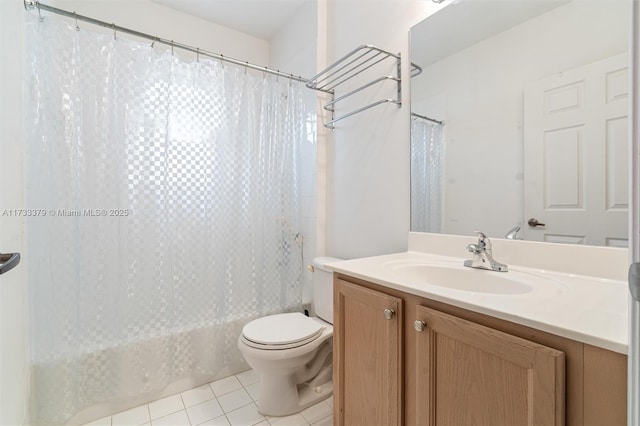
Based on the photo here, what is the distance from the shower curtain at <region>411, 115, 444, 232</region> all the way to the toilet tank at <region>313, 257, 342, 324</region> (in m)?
0.57

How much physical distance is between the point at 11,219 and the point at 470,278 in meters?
1.74

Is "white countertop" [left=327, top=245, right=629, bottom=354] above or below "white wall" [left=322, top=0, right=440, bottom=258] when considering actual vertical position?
below

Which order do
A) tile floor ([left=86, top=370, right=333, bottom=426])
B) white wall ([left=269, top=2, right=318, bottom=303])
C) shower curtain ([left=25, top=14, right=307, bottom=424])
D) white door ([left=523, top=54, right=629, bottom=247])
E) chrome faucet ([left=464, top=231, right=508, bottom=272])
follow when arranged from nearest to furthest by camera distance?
white door ([left=523, top=54, right=629, bottom=247])
chrome faucet ([left=464, top=231, right=508, bottom=272])
shower curtain ([left=25, top=14, right=307, bottom=424])
tile floor ([left=86, top=370, right=333, bottom=426])
white wall ([left=269, top=2, right=318, bottom=303])

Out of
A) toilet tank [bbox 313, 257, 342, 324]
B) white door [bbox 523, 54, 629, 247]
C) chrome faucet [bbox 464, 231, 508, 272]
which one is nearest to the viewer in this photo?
white door [bbox 523, 54, 629, 247]

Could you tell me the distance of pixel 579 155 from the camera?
0.90 metres

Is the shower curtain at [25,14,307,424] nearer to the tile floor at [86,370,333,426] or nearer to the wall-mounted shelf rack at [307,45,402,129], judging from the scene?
the tile floor at [86,370,333,426]

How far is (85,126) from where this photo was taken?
1337 mm

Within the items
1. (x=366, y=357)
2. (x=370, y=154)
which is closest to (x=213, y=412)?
(x=366, y=357)

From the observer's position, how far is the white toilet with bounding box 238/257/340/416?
133 cm

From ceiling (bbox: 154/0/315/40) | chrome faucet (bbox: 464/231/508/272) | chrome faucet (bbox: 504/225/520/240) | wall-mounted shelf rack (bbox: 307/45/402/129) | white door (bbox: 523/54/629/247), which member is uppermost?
ceiling (bbox: 154/0/315/40)

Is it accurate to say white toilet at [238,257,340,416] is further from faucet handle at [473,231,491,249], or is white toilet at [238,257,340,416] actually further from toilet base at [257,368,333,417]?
faucet handle at [473,231,491,249]

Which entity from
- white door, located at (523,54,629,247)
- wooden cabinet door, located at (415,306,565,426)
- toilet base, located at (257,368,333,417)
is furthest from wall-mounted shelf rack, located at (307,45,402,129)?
toilet base, located at (257,368,333,417)

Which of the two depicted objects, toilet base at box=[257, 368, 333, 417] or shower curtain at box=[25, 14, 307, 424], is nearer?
shower curtain at box=[25, 14, 307, 424]

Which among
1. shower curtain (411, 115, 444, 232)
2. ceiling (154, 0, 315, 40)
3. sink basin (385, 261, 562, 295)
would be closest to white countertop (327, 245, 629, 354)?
sink basin (385, 261, 562, 295)
